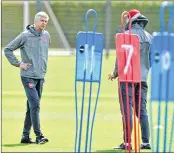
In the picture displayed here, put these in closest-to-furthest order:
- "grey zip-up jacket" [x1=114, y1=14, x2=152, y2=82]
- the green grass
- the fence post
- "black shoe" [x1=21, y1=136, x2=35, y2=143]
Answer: "grey zip-up jacket" [x1=114, y1=14, x2=152, y2=82], the green grass, "black shoe" [x1=21, y1=136, x2=35, y2=143], the fence post

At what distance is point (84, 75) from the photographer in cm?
916

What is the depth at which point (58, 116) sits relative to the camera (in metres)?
14.9

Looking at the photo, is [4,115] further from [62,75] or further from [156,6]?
[156,6]

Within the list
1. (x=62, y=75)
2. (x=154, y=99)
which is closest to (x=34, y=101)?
(x=154, y=99)

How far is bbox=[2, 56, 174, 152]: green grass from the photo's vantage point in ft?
36.5

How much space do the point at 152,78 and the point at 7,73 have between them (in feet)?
55.1

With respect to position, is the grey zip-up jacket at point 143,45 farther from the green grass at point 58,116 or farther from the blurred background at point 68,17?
the blurred background at point 68,17

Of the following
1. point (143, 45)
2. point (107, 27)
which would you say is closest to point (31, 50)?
point (143, 45)

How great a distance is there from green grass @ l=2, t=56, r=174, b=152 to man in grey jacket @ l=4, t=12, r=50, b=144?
40 cm

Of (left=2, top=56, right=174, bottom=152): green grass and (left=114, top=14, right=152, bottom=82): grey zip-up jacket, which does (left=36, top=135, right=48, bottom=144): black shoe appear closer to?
(left=2, top=56, right=174, bottom=152): green grass

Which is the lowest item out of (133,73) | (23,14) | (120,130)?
(120,130)

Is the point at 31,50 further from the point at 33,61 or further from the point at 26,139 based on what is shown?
the point at 26,139

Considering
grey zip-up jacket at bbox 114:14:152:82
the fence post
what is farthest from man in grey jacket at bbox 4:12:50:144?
the fence post

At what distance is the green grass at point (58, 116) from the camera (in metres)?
11.1
